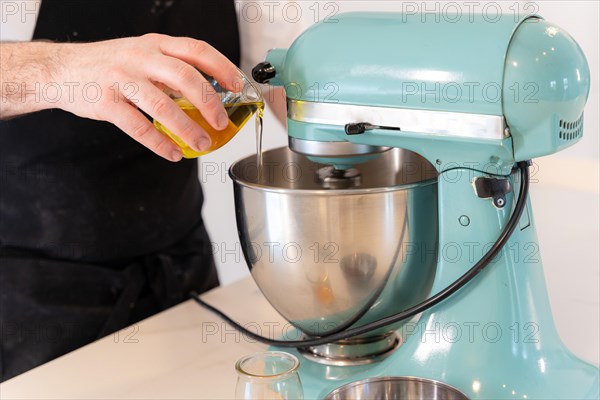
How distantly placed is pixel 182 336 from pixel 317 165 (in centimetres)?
30

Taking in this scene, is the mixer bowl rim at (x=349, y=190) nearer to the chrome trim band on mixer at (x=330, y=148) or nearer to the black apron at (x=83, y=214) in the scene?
the chrome trim band on mixer at (x=330, y=148)

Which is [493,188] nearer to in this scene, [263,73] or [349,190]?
[349,190]

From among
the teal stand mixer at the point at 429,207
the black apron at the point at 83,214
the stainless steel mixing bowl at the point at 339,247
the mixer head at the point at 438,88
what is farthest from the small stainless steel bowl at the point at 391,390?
the black apron at the point at 83,214

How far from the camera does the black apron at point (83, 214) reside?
50.3 inches

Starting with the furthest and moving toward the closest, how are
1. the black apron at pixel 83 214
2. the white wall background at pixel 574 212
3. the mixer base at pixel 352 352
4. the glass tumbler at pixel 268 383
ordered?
the black apron at pixel 83 214 → the white wall background at pixel 574 212 → the mixer base at pixel 352 352 → the glass tumbler at pixel 268 383

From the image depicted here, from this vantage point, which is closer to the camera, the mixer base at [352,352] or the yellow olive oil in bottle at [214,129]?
the yellow olive oil in bottle at [214,129]

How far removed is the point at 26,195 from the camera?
1291 mm

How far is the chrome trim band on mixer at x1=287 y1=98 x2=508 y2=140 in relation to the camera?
2.74 feet

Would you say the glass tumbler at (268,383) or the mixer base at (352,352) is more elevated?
the glass tumbler at (268,383)

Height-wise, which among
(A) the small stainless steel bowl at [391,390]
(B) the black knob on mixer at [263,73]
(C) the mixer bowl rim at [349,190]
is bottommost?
(A) the small stainless steel bowl at [391,390]

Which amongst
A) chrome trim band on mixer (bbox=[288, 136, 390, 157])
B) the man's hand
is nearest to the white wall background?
chrome trim band on mixer (bbox=[288, 136, 390, 157])

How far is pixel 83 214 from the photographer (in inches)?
52.1

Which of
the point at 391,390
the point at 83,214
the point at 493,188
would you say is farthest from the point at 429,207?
the point at 83,214

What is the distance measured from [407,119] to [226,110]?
20cm
